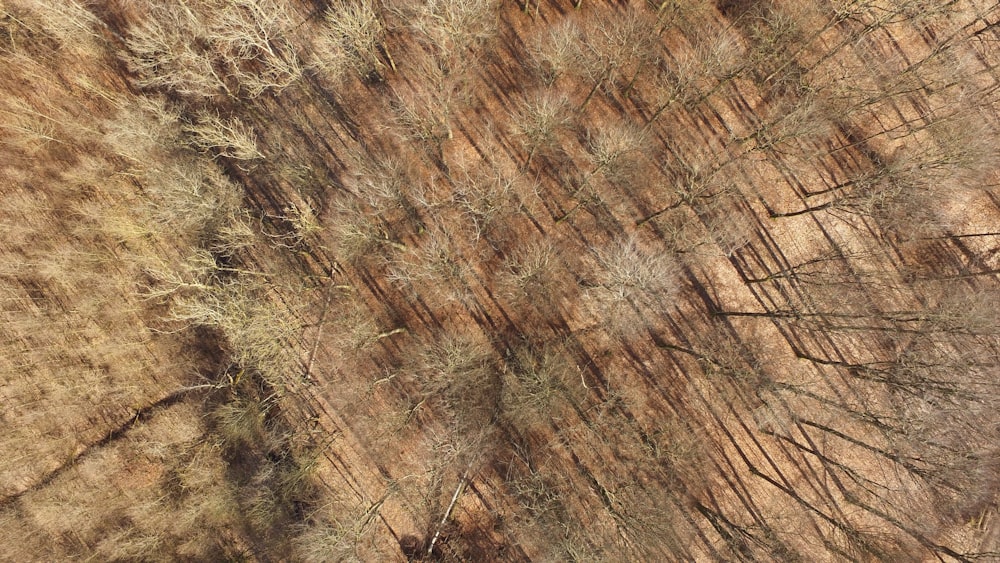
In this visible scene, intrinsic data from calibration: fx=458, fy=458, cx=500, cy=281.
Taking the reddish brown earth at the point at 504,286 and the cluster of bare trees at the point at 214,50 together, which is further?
the reddish brown earth at the point at 504,286

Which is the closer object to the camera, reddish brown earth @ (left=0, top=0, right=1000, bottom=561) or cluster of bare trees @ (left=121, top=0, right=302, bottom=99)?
cluster of bare trees @ (left=121, top=0, right=302, bottom=99)

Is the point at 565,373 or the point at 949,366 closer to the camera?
the point at 949,366

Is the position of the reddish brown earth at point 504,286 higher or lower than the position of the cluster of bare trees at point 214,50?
lower

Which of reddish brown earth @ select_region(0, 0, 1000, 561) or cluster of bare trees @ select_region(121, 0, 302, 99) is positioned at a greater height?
cluster of bare trees @ select_region(121, 0, 302, 99)

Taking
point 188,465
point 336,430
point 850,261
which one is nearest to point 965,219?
point 850,261

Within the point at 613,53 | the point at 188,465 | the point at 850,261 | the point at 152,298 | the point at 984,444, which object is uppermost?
the point at 152,298

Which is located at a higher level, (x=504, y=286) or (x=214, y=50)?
(x=214, y=50)

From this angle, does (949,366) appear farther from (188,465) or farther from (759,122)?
(188,465)

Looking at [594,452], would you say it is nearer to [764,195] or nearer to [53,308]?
[764,195]

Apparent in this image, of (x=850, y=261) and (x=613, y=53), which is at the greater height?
(x=613, y=53)

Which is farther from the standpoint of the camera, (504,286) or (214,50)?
(504,286)
